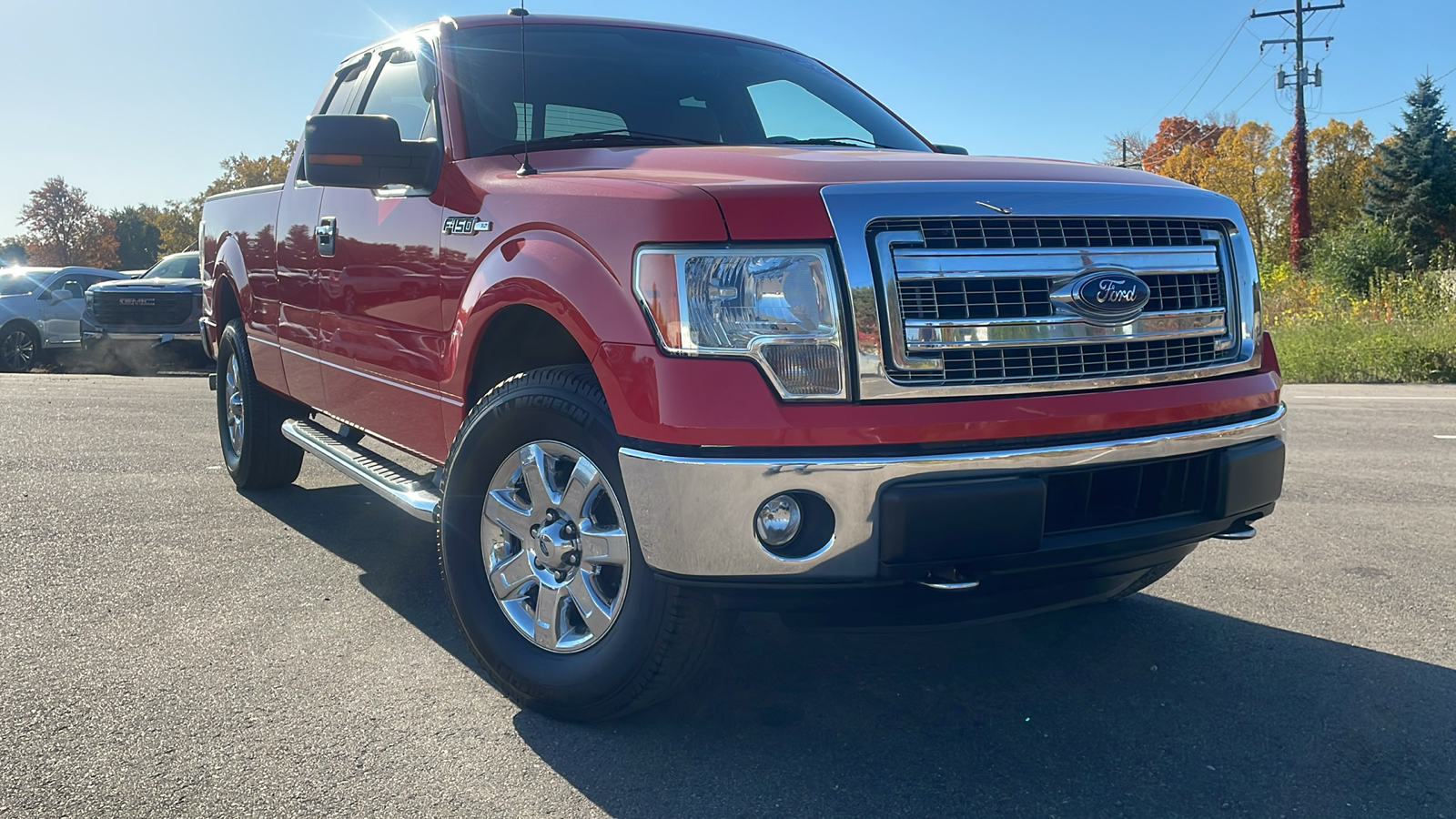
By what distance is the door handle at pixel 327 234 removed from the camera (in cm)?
439

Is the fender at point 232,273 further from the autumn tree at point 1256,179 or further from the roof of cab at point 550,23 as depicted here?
the autumn tree at point 1256,179

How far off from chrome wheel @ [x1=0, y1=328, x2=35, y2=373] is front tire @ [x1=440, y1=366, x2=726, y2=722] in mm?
16351

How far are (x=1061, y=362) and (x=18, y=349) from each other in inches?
698

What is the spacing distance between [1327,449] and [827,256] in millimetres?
6505

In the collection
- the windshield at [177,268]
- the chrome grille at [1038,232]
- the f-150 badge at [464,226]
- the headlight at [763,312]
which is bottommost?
the headlight at [763,312]

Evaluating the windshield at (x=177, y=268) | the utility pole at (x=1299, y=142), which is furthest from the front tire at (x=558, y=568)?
the utility pole at (x=1299, y=142)

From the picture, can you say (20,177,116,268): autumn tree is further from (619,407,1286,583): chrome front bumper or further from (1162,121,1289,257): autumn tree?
(619,407,1286,583): chrome front bumper

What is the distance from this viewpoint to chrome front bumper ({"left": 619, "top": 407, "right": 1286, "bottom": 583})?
2.48 metres

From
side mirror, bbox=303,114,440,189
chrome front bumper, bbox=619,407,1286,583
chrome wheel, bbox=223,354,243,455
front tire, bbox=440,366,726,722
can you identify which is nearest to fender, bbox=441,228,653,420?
front tire, bbox=440,366,726,722

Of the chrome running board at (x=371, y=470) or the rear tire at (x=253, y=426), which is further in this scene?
the rear tire at (x=253, y=426)

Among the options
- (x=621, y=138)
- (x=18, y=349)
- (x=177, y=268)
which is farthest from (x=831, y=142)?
(x=18, y=349)

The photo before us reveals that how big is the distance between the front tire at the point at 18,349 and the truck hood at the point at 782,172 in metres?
16.2

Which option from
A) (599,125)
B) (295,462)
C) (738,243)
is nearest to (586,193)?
(738,243)

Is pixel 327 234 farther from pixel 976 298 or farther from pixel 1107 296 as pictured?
pixel 1107 296
